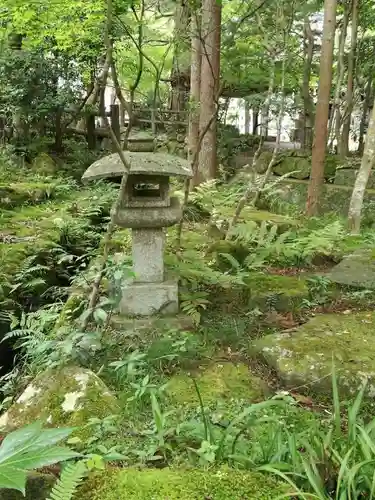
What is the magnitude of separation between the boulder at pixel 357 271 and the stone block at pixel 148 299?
1859mm

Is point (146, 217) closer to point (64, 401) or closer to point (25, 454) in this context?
point (64, 401)

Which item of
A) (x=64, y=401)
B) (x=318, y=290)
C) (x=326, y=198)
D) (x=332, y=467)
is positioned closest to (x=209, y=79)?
(x=326, y=198)

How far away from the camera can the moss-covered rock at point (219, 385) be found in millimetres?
3277

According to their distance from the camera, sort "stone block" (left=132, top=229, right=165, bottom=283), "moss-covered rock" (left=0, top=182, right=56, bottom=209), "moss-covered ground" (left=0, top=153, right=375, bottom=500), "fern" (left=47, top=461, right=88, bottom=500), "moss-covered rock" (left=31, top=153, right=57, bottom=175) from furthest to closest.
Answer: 1. "moss-covered rock" (left=31, top=153, right=57, bottom=175)
2. "moss-covered rock" (left=0, top=182, right=56, bottom=209)
3. "stone block" (left=132, top=229, right=165, bottom=283)
4. "moss-covered ground" (left=0, top=153, right=375, bottom=500)
5. "fern" (left=47, top=461, right=88, bottom=500)

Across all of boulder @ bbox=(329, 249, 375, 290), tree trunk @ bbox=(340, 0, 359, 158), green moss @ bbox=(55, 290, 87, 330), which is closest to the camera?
green moss @ bbox=(55, 290, 87, 330)

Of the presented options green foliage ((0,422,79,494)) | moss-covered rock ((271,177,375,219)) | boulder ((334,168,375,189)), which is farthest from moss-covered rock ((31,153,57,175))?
green foliage ((0,422,79,494))

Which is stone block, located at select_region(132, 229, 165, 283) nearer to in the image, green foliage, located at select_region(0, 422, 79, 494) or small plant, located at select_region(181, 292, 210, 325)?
small plant, located at select_region(181, 292, 210, 325)

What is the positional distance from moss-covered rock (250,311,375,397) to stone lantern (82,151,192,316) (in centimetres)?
100

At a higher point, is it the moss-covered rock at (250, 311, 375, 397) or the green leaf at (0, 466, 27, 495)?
the green leaf at (0, 466, 27, 495)

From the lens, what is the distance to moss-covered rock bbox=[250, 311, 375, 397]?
3400 millimetres

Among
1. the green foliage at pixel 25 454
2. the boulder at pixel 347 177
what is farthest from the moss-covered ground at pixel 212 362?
the boulder at pixel 347 177

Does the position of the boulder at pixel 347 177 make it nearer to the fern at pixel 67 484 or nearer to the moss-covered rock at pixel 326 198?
the moss-covered rock at pixel 326 198

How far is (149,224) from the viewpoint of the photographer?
435cm

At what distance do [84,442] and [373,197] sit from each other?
383 inches
